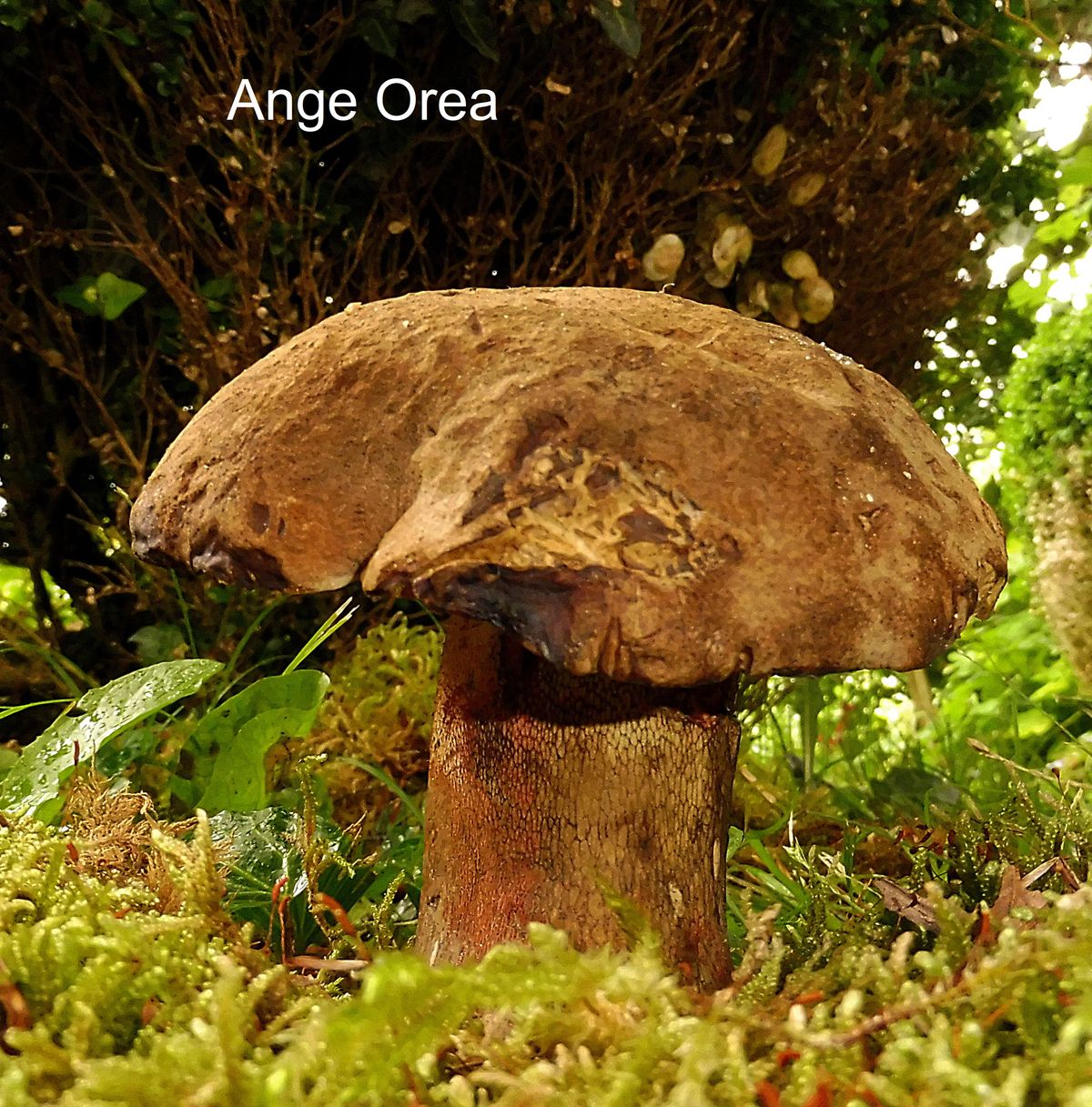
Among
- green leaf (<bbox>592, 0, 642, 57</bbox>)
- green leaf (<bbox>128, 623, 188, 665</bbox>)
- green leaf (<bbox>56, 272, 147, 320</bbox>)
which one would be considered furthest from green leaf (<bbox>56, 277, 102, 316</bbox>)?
green leaf (<bbox>592, 0, 642, 57</bbox>)

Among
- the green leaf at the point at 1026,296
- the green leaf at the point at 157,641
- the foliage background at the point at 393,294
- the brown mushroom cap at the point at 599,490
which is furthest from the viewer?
the green leaf at the point at 1026,296

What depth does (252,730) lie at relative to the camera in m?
1.18

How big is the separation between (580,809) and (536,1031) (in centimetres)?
27

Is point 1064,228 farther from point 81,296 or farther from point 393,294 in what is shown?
point 81,296

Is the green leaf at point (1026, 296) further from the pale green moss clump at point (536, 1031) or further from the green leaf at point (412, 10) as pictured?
the pale green moss clump at point (536, 1031)

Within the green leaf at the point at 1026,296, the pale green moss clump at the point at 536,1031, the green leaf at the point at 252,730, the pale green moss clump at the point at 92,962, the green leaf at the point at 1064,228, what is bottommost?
the green leaf at the point at 252,730

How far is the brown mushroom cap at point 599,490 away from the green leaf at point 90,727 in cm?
31

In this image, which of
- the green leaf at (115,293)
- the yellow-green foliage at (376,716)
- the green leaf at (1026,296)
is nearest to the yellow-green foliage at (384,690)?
the yellow-green foliage at (376,716)

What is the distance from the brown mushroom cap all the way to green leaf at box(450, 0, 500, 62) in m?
0.95

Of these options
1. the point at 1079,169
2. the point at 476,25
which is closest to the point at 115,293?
the point at 476,25

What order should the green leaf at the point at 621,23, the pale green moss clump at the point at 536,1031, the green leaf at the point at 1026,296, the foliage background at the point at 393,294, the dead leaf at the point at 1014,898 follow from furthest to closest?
the green leaf at the point at 1026,296 < the green leaf at the point at 621,23 < the foliage background at the point at 393,294 < the dead leaf at the point at 1014,898 < the pale green moss clump at the point at 536,1031

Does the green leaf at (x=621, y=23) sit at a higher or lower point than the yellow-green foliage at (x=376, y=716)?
higher

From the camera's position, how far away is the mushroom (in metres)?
0.67

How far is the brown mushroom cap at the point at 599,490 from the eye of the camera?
0.66m
